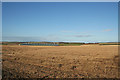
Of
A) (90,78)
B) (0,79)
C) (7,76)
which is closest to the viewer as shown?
(0,79)

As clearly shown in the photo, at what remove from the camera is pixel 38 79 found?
21.4ft

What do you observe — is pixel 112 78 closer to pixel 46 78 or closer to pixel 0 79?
pixel 46 78

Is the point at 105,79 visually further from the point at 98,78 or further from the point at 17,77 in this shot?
the point at 17,77

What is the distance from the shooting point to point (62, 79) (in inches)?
263

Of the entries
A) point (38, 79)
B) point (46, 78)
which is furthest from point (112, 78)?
point (38, 79)

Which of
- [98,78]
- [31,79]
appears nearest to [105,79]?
[98,78]

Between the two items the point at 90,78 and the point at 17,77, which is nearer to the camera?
the point at 17,77

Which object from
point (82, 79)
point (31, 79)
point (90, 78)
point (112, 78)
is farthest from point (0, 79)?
point (112, 78)

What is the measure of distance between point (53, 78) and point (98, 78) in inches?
118

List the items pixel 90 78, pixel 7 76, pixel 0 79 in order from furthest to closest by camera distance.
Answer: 1. pixel 90 78
2. pixel 7 76
3. pixel 0 79

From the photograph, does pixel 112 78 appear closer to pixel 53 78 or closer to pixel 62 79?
pixel 62 79

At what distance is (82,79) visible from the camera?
6.82 metres

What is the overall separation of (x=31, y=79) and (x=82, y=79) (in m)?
3.18

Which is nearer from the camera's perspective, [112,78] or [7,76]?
[7,76]
